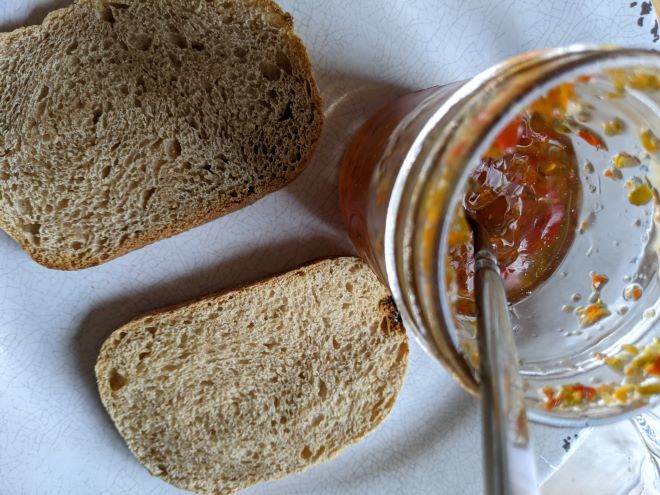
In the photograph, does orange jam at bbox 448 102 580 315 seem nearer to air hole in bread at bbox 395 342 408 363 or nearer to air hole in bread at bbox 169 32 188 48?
air hole in bread at bbox 395 342 408 363

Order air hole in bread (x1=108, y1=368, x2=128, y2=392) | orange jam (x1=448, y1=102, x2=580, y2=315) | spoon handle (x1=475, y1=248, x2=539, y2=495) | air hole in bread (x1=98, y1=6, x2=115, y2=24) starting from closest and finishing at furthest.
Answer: spoon handle (x1=475, y1=248, x2=539, y2=495) < orange jam (x1=448, y1=102, x2=580, y2=315) < air hole in bread (x1=98, y1=6, x2=115, y2=24) < air hole in bread (x1=108, y1=368, x2=128, y2=392)

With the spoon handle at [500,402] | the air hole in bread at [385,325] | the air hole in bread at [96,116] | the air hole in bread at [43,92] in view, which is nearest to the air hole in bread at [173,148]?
the air hole in bread at [96,116]

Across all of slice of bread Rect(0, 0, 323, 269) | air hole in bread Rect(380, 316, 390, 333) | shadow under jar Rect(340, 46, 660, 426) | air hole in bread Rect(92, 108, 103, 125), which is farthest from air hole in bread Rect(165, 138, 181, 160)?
air hole in bread Rect(380, 316, 390, 333)

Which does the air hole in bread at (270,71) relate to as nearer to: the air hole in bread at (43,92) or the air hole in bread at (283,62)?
the air hole in bread at (283,62)

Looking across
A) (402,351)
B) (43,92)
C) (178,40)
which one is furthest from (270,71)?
(402,351)

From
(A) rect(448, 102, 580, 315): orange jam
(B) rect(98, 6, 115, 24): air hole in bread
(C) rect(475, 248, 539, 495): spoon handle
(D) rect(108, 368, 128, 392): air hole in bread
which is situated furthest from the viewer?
(D) rect(108, 368, 128, 392): air hole in bread

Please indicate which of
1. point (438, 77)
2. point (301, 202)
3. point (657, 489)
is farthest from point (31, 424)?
point (657, 489)

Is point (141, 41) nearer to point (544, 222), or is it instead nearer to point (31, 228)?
point (31, 228)
